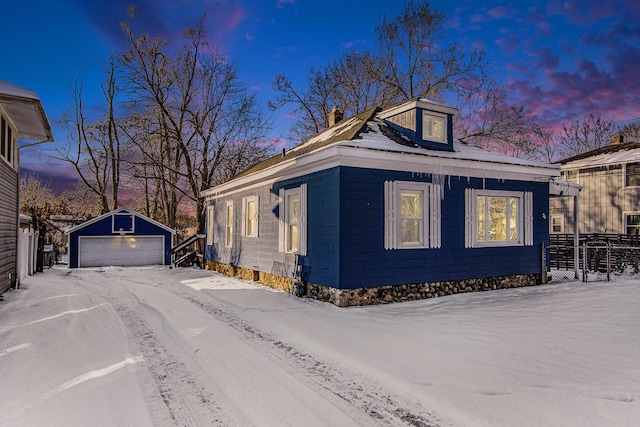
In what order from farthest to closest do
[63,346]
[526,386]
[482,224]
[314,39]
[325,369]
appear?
[314,39] → [482,224] → [63,346] → [325,369] → [526,386]

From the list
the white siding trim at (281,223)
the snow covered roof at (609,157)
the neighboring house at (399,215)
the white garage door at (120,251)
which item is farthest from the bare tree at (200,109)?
the snow covered roof at (609,157)

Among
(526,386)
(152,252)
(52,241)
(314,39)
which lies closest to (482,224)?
(526,386)

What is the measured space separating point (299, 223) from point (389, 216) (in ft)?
6.96

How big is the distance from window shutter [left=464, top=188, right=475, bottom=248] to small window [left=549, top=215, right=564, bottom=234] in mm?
13108

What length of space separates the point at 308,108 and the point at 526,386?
2214cm

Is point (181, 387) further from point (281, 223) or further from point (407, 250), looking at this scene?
point (281, 223)

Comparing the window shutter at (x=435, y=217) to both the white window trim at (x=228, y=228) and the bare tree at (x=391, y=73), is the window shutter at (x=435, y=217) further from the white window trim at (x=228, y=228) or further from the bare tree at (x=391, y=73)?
the bare tree at (x=391, y=73)

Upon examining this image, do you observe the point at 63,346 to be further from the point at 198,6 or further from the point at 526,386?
the point at 198,6

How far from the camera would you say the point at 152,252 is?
60.6ft

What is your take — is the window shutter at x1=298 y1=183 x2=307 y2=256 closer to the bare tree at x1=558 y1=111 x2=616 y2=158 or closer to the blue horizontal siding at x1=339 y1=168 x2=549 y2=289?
the blue horizontal siding at x1=339 y1=168 x2=549 y2=289

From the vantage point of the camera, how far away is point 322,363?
14.4 feet

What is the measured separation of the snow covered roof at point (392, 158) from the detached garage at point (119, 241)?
397 inches

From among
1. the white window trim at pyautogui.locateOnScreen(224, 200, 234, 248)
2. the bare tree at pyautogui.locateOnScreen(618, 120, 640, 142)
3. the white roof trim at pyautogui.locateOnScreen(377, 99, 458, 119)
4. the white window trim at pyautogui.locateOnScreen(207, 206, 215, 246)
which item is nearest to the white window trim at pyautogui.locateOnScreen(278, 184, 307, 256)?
the white roof trim at pyautogui.locateOnScreen(377, 99, 458, 119)

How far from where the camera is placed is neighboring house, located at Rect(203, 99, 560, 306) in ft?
24.9
